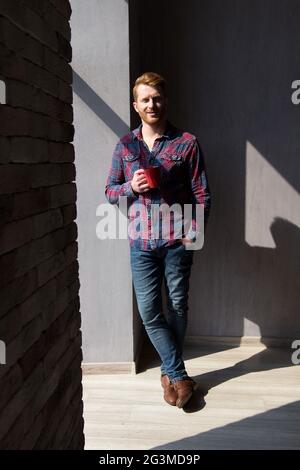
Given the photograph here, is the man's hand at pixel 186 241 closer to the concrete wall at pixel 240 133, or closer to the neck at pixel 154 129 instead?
the neck at pixel 154 129

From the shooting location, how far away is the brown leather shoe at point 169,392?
216 cm

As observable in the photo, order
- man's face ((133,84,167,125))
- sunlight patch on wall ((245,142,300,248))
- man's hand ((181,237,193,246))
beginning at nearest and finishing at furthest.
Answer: man's face ((133,84,167,125)), man's hand ((181,237,193,246)), sunlight patch on wall ((245,142,300,248))

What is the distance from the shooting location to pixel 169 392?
2191mm

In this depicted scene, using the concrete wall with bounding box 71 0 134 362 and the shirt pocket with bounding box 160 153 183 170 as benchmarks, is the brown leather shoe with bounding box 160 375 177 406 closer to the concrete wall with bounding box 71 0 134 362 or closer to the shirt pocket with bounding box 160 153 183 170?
the concrete wall with bounding box 71 0 134 362

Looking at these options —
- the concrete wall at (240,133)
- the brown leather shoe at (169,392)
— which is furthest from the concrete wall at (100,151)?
the brown leather shoe at (169,392)

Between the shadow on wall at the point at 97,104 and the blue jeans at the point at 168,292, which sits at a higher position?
the shadow on wall at the point at 97,104

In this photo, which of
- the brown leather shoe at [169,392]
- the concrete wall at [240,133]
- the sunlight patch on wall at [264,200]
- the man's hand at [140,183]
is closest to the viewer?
the man's hand at [140,183]

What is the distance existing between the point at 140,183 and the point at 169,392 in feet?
3.51

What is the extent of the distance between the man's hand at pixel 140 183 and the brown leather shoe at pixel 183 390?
101cm

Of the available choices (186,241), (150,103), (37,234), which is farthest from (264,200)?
(37,234)

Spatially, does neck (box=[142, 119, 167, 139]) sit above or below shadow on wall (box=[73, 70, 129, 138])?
below

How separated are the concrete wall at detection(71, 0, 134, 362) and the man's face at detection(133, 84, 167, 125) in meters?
0.31

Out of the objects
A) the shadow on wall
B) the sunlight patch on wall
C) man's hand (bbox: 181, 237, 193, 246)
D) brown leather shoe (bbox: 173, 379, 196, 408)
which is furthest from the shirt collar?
brown leather shoe (bbox: 173, 379, 196, 408)

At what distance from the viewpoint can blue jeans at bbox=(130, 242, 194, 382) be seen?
2.12 meters
